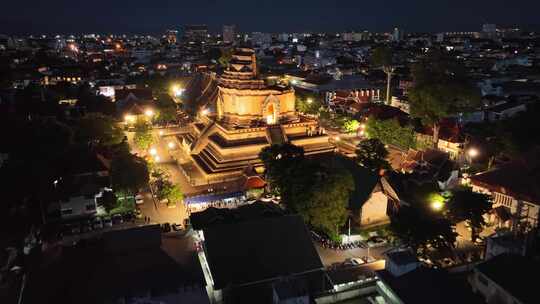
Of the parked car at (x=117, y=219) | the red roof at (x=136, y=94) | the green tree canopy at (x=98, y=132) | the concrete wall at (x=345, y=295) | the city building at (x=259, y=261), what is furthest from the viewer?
the red roof at (x=136, y=94)

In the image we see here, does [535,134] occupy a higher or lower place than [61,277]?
higher

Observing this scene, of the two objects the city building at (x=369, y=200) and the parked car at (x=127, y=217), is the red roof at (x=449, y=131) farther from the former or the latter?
the parked car at (x=127, y=217)

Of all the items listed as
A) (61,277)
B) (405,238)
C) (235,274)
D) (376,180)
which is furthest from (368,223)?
(61,277)

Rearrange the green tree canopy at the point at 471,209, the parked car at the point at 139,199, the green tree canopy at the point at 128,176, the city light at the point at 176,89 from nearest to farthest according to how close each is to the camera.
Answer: the green tree canopy at the point at 471,209 → the green tree canopy at the point at 128,176 → the parked car at the point at 139,199 → the city light at the point at 176,89

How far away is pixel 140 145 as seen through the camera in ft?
117

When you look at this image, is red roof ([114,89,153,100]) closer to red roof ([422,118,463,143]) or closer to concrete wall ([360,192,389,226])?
red roof ([422,118,463,143])

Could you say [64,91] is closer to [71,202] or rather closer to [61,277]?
[71,202]

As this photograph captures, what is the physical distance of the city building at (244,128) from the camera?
32344mm

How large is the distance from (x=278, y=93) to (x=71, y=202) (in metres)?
18.0

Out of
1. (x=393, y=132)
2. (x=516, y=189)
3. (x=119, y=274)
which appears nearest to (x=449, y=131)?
(x=393, y=132)

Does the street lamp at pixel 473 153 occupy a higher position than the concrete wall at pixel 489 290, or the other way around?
the street lamp at pixel 473 153

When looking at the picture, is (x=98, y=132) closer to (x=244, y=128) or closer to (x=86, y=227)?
(x=244, y=128)

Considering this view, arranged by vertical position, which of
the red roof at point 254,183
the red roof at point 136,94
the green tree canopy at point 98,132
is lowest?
the red roof at point 254,183

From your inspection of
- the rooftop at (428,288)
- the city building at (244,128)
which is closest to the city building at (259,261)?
the rooftop at (428,288)
